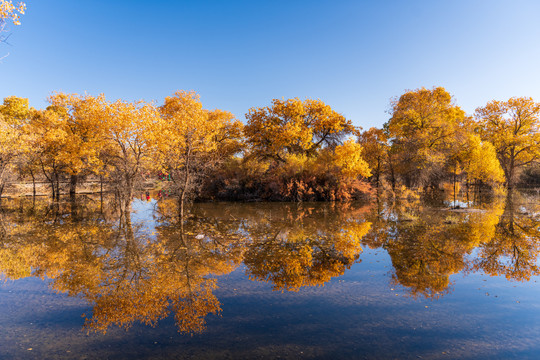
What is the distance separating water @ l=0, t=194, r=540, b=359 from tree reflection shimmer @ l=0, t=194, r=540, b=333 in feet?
0.17

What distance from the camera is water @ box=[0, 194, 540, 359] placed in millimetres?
5094

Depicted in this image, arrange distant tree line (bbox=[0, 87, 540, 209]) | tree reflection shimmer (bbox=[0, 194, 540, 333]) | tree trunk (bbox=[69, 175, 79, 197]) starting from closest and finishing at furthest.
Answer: tree reflection shimmer (bbox=[0, 194, 540, 333]) → distant tree line (bbox=[0, 87, 540, 209]) → tree trunk (bbox=[69, 175, 79, 197])

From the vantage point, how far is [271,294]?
288 inches

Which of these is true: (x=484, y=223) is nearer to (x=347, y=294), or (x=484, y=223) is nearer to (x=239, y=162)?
(x=347, y=294)

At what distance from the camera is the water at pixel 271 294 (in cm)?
509

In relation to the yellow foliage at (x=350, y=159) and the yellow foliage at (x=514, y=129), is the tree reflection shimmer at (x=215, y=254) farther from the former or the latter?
the yellow foliage at (x=514, y=129)

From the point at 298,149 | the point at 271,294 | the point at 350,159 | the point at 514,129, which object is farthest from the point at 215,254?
the point at 514,129

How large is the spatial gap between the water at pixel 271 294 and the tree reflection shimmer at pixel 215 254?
0.17ft

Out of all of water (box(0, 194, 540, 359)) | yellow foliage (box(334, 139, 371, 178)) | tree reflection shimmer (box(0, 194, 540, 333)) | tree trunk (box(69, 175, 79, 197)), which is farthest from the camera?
tree trunk (box(69, 175, 79, 197))

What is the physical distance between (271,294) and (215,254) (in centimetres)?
383

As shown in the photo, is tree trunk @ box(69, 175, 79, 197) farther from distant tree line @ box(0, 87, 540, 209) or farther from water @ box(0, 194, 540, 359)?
water @ box(0, 194, 540, 359)

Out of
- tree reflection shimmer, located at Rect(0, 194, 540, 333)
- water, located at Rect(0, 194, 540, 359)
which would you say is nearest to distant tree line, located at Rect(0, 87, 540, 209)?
tree reflection shimmer, located at Rect(0, 194, 540, 333)

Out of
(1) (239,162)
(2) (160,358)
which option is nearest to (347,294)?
(2) (160,358)

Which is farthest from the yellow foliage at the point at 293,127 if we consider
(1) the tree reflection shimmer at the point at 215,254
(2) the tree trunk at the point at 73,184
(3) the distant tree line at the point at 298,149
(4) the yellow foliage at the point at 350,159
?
(2) the tree trunk at the point at 73,184
